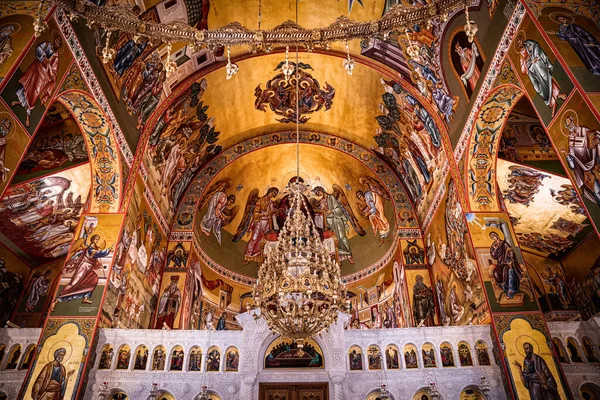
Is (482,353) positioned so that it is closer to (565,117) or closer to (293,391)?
(293,391)

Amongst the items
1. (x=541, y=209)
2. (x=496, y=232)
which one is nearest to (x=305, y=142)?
(x=496, y=232)

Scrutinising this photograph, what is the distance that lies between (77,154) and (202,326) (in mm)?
6837

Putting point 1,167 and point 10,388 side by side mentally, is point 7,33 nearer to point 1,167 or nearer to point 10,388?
point 1,167

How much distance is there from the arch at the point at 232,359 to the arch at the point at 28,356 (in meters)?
3.85

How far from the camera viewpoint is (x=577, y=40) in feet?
19.1

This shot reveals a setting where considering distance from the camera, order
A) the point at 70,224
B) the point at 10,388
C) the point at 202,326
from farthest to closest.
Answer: the point at 202,326 < the point at 70,224 < the point at 10,388

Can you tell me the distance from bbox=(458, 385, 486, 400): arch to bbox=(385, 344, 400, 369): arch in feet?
4.39

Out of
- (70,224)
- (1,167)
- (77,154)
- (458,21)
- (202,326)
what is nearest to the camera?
(1,167)

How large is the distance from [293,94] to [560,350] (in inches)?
398

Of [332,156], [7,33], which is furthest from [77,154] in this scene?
[332,156]


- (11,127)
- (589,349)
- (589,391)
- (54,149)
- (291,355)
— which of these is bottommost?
(589,391)

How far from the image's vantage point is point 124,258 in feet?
31.4

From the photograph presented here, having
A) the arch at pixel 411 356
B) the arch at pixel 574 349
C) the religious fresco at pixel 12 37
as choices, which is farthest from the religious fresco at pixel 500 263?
the religious fresco at pixel 12 37

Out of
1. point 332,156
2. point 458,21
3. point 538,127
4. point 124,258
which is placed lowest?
point 124,258
